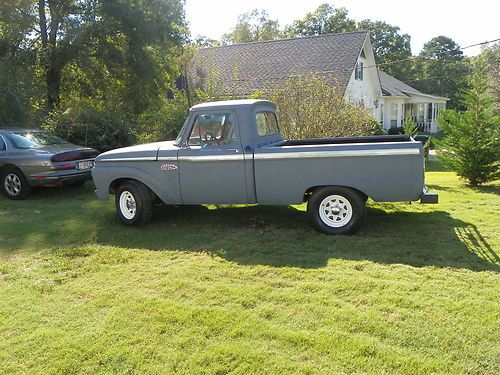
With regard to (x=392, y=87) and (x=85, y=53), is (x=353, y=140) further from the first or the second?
(x=392, y=87)

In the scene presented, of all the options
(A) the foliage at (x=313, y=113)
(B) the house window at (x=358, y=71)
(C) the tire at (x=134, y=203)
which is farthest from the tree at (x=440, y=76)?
(C) the tire at (x=134, y=203)

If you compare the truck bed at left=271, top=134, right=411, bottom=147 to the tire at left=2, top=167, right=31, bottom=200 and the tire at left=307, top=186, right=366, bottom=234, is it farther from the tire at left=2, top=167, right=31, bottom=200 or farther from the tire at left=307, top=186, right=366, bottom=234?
the tire at left=2, top=167, right=31, bottom=200

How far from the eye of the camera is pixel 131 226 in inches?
271

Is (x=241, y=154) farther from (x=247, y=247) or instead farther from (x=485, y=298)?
(x=485, y=298)

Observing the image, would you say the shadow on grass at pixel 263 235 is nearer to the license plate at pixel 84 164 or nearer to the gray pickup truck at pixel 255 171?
the gray pickup truck at pixel 255 171

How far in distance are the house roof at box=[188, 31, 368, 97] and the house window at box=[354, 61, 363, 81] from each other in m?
0.98

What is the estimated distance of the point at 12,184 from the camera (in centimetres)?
946

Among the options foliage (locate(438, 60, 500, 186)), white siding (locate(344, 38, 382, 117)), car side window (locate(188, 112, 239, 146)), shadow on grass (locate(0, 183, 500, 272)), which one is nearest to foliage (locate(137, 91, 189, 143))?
shadow on grass (locate(0, 183, 500, 272))

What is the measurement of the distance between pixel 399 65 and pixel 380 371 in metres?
53.3

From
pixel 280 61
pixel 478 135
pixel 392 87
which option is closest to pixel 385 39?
pixel 392 87

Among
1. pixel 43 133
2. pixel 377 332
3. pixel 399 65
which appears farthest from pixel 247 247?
pixel 399 65

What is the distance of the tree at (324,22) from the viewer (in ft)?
174

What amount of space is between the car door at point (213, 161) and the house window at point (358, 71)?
19.2 meters

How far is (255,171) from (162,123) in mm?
8211
